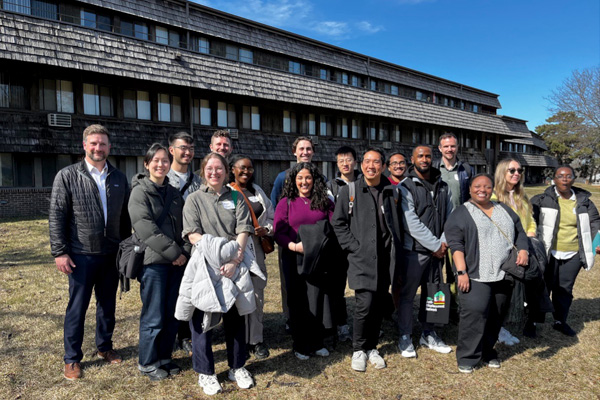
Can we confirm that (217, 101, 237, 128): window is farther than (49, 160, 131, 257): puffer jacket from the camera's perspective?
Yes

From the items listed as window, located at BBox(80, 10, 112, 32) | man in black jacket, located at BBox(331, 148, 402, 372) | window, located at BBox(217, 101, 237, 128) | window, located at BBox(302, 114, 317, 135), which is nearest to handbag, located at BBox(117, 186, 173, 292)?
man in black jacket, located at BBox(331, 148, 402, 372)

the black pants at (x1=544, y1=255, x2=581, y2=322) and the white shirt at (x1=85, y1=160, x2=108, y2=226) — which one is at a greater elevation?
the white shirt at (x1=85, y1=160, x2=108, y2=226)

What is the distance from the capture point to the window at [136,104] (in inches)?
597

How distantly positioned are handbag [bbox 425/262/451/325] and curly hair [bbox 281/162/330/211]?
4.83ft

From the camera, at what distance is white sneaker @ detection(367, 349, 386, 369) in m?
3.80

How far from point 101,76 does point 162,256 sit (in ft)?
45.0

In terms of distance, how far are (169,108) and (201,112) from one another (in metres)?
1.45

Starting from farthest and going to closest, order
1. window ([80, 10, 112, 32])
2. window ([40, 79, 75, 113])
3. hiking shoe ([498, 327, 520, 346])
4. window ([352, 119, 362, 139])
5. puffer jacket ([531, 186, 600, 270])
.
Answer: window ([352, 119, 362, 139])
window ([80, 10, 112, 32])
window ([40, 79, 75, 113])
puffer jacket ([531, 186, 600, 270])
hiking shoe ([498, 327, 520, 346])

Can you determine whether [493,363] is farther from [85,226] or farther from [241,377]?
[85,226]

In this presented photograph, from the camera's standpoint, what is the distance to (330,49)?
23.7 m

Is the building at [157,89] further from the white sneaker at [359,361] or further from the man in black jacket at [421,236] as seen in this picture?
the white sneaker at [359,361]

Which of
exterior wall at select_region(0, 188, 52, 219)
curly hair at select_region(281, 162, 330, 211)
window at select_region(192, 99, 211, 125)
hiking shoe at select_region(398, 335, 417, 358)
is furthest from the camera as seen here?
window at select_region(192, 99, 211, 125)

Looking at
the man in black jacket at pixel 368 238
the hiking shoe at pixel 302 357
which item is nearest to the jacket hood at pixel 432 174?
the man in black jacket at pixel 368 238

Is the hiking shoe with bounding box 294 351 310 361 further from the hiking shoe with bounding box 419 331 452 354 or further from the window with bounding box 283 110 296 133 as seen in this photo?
the window with bounding box 283 110 296 133
